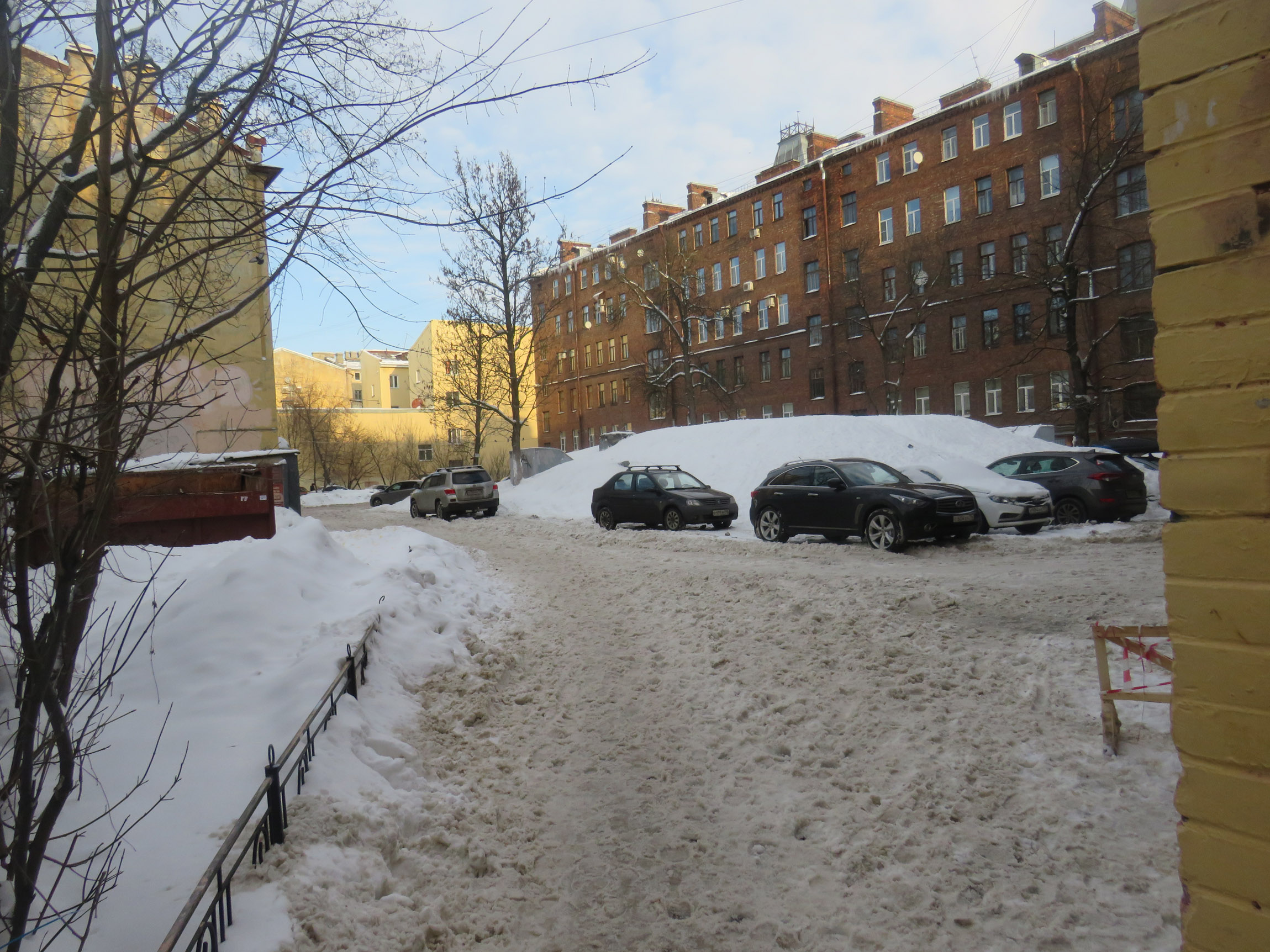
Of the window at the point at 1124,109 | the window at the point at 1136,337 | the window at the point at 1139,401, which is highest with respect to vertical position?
the window at the point at 1124,109

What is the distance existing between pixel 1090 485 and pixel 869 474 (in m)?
4.48

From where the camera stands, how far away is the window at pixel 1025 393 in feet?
120

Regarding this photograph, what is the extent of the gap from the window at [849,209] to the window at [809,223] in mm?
1818

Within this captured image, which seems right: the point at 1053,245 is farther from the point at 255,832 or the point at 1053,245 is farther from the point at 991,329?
the point at 255,832

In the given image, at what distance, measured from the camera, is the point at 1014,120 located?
37.1 metres

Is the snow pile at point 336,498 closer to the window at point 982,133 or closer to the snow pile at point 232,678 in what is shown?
the snow pile at point 232,678

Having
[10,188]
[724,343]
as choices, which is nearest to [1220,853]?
[10,188]

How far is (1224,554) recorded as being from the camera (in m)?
1.72

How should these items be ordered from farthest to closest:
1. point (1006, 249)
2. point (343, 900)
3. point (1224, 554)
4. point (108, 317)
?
point (1006, 249) → point (343, 900) → point (108, 317) → point (1224, 554)

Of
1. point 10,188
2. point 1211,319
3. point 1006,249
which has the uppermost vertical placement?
point 1006,249

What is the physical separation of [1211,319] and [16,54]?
12.5ft

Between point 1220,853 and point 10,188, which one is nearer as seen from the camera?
point 1220,853

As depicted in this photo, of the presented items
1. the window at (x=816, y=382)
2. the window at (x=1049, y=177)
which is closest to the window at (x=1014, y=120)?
the window at (x=1049, y=177)

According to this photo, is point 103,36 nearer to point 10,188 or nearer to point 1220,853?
point 10,188
